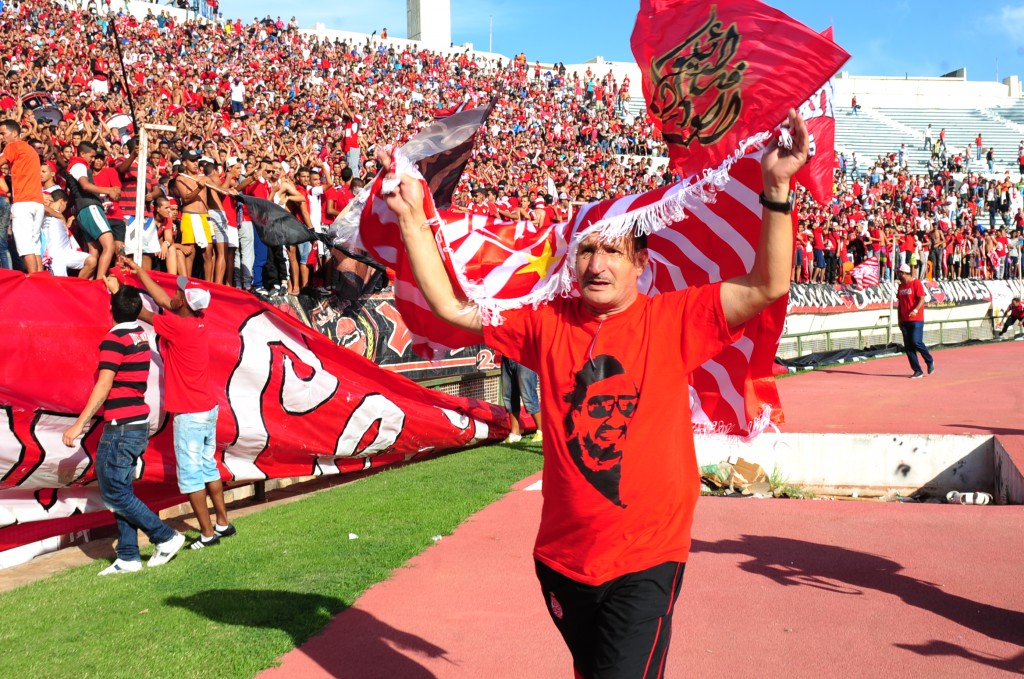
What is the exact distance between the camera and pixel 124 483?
6.59 m

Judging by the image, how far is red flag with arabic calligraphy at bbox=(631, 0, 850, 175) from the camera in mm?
3348

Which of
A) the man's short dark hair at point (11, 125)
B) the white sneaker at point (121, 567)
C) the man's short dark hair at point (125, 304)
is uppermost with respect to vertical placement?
the man's short dark hair at point (11, 125)

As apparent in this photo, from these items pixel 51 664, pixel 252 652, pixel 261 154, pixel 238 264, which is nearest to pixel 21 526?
pixel 51 664

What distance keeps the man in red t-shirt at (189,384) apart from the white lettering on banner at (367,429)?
208 centimetres

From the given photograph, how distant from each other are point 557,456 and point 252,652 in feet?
9.01

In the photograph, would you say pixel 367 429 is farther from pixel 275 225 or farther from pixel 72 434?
pixel 72 434

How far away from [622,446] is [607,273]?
54 centimetres

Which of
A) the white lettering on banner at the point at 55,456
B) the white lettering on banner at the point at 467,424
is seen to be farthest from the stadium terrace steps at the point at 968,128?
the white lettering on banner at the point at 55,456

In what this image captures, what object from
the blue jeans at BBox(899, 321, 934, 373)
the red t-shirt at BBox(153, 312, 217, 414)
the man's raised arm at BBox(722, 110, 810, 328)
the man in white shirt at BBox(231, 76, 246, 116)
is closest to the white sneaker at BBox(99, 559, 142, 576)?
the red t-shirt at BBox(153, 312, 217, 414)

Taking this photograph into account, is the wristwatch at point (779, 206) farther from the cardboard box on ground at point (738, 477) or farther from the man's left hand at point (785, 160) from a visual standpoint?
the cardboard box on ground at point (738, 477)

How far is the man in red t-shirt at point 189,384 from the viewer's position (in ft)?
22.6

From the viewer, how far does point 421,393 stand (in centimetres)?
1045

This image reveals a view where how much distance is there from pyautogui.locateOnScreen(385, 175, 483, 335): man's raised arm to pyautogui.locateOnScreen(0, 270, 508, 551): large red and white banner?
5215 millimetres

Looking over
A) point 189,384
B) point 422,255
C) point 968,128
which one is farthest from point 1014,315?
point 968,128
